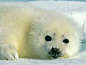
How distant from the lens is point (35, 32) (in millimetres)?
3627

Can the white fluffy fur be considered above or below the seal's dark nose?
above

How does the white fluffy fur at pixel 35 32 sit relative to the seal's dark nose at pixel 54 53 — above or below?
above

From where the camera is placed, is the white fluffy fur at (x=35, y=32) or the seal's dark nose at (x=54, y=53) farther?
the white fluffy fur at (x=35, y=32)

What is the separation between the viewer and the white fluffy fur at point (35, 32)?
3.45 meters

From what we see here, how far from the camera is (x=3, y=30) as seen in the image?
3.56 meters

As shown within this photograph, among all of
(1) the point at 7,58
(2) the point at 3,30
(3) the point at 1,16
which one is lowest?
(1) the point at 7,58

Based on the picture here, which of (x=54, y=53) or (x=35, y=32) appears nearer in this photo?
(x=54, y=53)

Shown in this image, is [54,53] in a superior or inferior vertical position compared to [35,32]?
inferior

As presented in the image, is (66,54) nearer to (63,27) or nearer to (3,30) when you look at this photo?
(63,27)

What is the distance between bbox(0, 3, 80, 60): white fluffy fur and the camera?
3.45 m

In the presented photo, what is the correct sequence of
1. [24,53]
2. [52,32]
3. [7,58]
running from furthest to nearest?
[24,53] < [52,32] < [7,58]

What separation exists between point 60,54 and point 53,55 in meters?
0.11

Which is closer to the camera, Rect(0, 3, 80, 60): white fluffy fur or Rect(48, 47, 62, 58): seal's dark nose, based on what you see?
Rect(48, 47, 62, 58): seal's dark nose

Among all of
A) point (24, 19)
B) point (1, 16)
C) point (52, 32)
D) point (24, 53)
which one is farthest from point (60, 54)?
point (1, 16)
